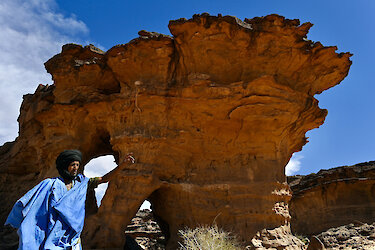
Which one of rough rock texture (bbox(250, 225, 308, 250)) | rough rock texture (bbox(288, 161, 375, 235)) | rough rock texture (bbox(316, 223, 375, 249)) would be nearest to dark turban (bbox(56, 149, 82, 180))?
rough rock texture (bbox(250, 225, 308, 250))

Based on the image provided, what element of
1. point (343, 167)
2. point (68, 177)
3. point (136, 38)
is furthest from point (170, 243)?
point (343, 167)

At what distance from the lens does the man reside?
3.00 meters

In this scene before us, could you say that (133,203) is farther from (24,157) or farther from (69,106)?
(24,157)

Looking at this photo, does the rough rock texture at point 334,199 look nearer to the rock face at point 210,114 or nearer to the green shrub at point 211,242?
the rock face at point 210,114

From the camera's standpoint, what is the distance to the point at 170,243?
9.86 metres

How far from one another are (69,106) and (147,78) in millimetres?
2878

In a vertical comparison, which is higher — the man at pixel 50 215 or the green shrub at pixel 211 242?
the man at pixel 50 215

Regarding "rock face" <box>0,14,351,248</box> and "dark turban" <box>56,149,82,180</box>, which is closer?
"dark turban" <box>56,149,82,180</box>

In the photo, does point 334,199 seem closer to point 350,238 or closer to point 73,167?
point 350,238

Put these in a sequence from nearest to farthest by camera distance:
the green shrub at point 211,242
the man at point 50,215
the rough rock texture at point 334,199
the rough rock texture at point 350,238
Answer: the man at point 50,215
the green shrub at point 211,242
the rough rock texture at point 350,238
the rough rock texture at point 334,199

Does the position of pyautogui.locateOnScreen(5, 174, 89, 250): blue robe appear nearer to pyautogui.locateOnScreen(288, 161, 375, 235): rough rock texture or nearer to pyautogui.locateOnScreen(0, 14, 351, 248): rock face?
pyautogui.locateOnScreen(0, 14, 351, 248): rock face

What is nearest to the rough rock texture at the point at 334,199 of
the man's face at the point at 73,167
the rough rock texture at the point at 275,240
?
the rough rock texture at the point at 275,240

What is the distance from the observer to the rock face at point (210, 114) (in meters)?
9.77

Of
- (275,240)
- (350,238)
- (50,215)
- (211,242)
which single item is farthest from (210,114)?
(50,215)
